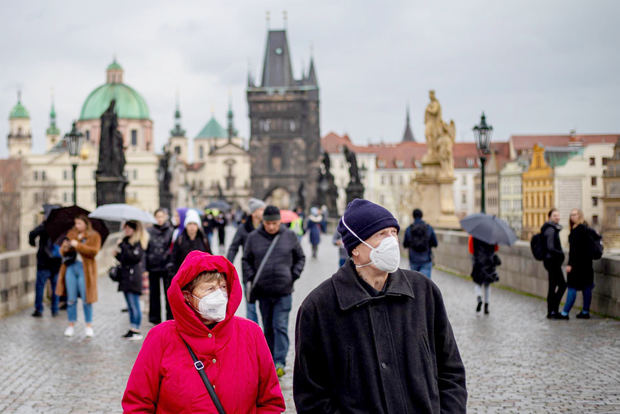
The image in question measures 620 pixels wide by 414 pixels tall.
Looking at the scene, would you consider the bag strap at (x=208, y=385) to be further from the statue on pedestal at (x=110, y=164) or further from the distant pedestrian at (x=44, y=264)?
the statue on pedestal at (x=110, y=164)

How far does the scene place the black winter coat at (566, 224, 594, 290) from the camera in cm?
1088

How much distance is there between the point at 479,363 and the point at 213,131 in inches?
6743

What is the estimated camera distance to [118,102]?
426 feet

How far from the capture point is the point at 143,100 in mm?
132750

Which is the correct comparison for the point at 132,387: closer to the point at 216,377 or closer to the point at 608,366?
the point at 216,377

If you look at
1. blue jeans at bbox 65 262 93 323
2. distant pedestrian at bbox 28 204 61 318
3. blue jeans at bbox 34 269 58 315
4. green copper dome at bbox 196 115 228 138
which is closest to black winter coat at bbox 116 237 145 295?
blue jeans at bbox 65 262 93 323

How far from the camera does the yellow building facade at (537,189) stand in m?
72.2

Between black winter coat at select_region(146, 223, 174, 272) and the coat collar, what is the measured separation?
23.9ft

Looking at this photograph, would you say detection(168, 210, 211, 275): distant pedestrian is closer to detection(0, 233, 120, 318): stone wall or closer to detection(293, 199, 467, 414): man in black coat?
detection(0, 233, 120, 318): stone wall

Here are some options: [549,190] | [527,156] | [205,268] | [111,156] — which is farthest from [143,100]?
[205,268]

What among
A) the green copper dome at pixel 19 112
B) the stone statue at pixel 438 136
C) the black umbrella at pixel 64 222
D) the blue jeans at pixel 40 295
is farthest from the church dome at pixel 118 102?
the black umbrella at pixel 64 222

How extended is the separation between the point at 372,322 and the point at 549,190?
237 feet

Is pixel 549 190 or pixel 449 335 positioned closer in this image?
pixel 449 335

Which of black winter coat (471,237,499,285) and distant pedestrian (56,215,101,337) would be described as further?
black winter coat (471,237,499,285)
